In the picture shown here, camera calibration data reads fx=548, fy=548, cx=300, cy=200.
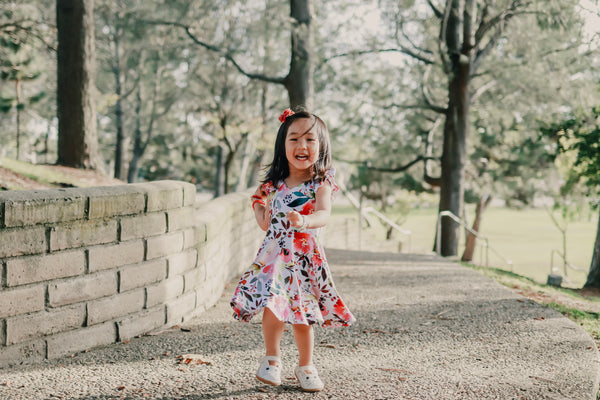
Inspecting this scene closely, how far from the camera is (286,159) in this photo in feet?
10.5

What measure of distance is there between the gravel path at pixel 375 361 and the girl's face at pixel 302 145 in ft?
4.14

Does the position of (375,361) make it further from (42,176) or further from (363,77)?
(363,77)

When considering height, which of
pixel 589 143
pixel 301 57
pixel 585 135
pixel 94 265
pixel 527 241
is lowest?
pixel 527 241

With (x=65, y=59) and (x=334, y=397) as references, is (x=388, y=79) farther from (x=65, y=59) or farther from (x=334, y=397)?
(x=334, y=397)

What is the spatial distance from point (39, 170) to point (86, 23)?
2.05 meters

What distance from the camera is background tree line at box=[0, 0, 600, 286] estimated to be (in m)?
11.5

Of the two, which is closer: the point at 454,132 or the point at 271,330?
the point at 271,330

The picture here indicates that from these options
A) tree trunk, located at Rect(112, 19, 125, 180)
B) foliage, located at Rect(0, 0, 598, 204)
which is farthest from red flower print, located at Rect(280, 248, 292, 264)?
tree trunk, located at Rect(112, 19, 125, 180)

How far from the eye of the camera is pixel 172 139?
37.3 m

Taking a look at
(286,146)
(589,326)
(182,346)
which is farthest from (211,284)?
(589,326)

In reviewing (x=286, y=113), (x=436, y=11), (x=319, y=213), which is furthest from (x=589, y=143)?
(x=319, y=213)

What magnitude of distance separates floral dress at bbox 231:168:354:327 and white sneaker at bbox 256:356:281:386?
26cm

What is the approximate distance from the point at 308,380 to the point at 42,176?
4639 mm

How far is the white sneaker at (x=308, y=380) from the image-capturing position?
297 cm
